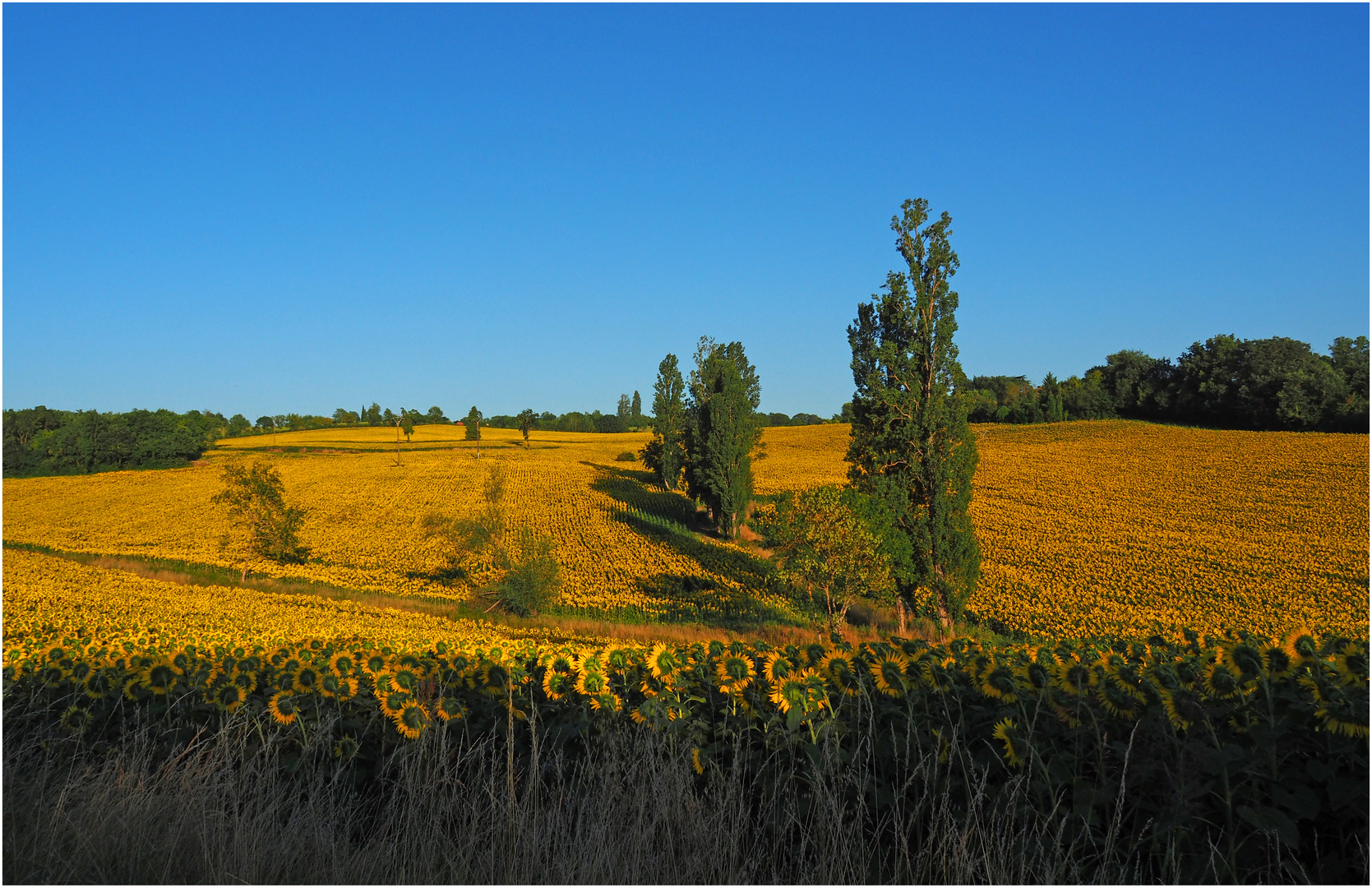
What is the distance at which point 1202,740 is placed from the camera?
111 inches

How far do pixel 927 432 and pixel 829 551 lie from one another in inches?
194

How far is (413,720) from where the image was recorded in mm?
3758

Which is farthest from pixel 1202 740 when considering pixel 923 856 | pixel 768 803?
pixel 768 803

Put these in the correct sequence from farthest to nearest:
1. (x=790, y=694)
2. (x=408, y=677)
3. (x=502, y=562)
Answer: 1. (x=502, y=562)
2. (x=408, y=677)
3. (x=790, y=694)

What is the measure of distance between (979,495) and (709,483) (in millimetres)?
18712

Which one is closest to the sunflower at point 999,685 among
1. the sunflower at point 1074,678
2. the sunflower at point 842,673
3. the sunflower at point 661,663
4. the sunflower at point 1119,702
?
the sunflower at point 1074,678

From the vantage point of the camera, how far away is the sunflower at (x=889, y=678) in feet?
11.7

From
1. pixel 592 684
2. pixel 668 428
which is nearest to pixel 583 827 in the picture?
pixel 592 684

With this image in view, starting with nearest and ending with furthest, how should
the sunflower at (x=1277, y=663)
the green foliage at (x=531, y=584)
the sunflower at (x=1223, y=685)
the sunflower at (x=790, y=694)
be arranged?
1. the sunflower at (x=1223, y=685)
2. the sunflower at (x=1277, y=663)
3. the sunflower at (x=790, y=694)
4. the green foliage at (x=531, y=584)

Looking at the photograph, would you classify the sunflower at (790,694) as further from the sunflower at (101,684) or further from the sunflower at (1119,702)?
the sunflower at (101,684)

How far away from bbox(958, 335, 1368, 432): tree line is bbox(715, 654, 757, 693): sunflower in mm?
45286

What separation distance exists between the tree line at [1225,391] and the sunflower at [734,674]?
4529 cm

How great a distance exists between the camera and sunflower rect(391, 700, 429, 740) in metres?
3.75

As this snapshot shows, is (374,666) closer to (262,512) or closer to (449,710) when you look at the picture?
(449,710)
